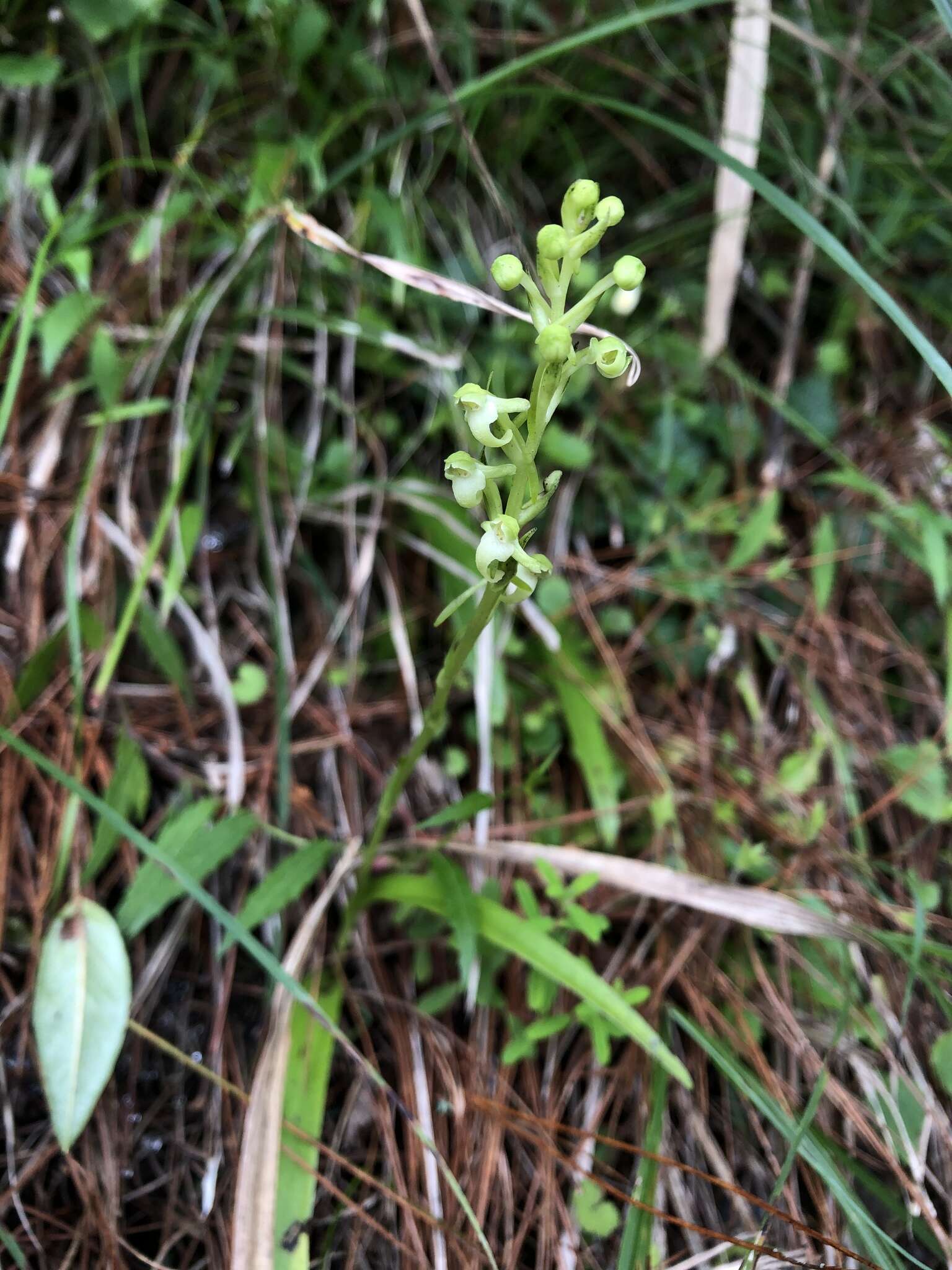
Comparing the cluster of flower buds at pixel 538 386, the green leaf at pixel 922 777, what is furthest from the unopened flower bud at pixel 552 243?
the green leaf at pixel 922 777

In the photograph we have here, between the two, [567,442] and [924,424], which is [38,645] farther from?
[924,424]

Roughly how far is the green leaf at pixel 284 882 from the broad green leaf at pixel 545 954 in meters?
0.12

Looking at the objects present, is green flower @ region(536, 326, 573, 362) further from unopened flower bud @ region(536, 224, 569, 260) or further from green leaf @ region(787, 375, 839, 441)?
green leaf @ region(787, 375, 839, 441)

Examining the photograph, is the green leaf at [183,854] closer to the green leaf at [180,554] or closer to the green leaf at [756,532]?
the green leaf at [180,554]

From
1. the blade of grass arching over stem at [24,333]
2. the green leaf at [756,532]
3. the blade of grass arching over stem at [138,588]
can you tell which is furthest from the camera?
the green leaf at [756,532]

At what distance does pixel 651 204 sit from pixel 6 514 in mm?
1585

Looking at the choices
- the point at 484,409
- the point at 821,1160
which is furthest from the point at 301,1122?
the point at 484,409

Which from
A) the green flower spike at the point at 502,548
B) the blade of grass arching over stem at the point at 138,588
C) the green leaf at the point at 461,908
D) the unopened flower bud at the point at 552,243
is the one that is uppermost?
the unopened flower bud at the point at 552,243

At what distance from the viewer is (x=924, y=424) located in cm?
202

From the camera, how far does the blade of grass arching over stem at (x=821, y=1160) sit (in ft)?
3.86

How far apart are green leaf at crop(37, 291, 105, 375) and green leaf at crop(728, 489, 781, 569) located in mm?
1384

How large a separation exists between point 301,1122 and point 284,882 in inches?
14.2

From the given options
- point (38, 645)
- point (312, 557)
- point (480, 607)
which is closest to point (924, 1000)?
point (480, 607)

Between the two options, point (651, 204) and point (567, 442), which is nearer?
point (567, 442)
